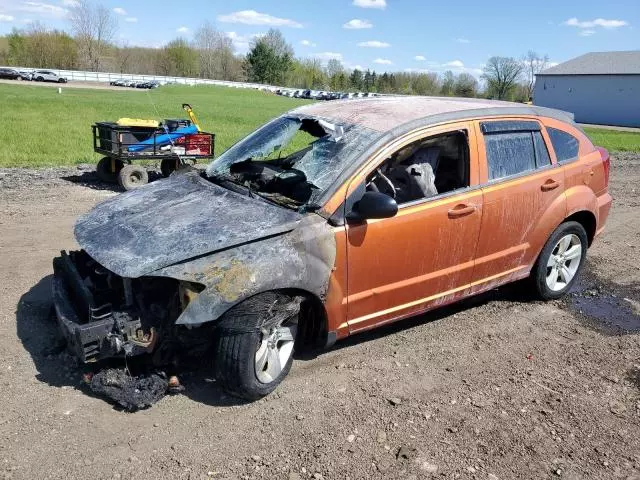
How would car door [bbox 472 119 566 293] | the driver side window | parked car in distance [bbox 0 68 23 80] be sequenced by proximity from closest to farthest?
the driver side window, car door [bbox 472 119 566 293], parked car in distance [bbox 0 68 23 80]

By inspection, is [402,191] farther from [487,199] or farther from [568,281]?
[568,281]

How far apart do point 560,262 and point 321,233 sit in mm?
3025

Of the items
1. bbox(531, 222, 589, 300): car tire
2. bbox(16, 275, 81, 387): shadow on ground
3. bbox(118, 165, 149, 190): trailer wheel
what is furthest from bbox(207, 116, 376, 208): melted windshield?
bbox(118, 165, 149, 190): trailer wheel

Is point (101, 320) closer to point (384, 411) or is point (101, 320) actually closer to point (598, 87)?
point (384, 411)

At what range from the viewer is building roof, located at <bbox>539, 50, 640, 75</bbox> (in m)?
59.5

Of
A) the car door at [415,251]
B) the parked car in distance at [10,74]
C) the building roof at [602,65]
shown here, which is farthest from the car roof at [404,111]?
the parked car in distance at [10,74]

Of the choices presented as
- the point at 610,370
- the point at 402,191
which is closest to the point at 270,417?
the point at 402,191

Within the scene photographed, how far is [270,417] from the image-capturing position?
11.8 feet

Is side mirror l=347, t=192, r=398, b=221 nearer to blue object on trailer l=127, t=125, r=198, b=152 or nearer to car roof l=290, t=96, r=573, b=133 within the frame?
car roof l=290, t=96, r=573, b=133

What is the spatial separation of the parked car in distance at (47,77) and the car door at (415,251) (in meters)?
75.7

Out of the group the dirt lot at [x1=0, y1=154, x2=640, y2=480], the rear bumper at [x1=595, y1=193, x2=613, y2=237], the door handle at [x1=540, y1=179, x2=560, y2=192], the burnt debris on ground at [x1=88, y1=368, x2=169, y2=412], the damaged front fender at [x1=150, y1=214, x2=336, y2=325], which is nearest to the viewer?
the dirt lot at [x1=0, y1=154, x2=640, y2=480]

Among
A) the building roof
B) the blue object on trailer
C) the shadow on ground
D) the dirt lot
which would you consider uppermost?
the building roof

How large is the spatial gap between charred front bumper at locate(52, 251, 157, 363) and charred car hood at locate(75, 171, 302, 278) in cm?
24

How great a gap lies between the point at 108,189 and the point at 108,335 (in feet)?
24.8
